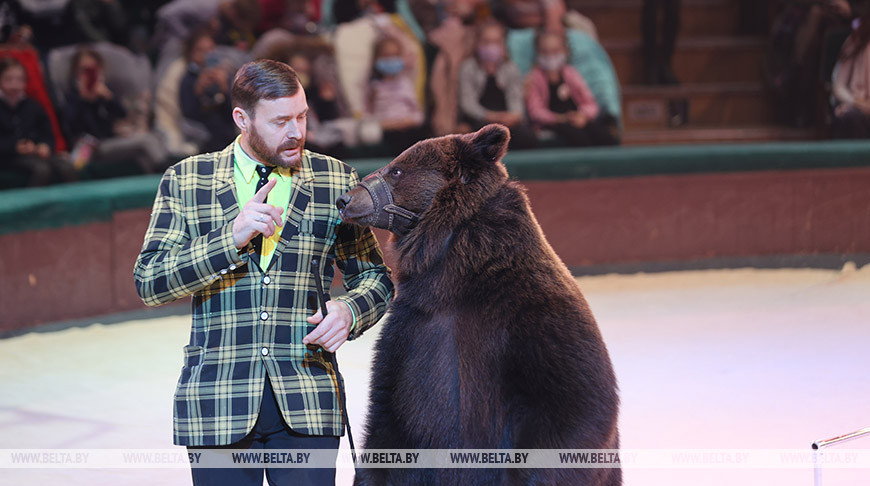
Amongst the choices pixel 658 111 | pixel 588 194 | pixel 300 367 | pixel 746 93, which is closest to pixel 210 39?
pixel 588 194

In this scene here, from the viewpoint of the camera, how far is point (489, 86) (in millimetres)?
7734

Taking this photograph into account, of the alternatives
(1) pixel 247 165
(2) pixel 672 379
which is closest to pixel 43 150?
(2) pixel 672 379

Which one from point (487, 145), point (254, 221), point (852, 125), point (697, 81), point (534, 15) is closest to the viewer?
point (254, 221)

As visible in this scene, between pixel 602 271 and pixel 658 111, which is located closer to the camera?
pixel 602 271

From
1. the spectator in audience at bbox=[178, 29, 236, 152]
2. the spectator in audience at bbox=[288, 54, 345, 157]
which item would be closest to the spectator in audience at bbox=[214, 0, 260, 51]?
the spectator in audience at bbox=[178, 29, 236, 152]

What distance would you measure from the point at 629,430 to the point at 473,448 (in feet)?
6.95

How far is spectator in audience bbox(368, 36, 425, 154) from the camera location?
25.0 ft

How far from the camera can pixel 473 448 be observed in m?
1.95

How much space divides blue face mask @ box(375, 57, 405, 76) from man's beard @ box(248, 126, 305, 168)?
221 inches

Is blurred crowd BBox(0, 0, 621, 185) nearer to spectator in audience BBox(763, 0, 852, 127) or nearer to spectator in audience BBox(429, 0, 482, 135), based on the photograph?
spectator in audience BBox(429, 0, 482, 135)

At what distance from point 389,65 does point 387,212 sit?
18.9 ft

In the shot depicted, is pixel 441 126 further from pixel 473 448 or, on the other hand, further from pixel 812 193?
pixel 473 448

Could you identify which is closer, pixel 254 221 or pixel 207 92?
pixel 254 221

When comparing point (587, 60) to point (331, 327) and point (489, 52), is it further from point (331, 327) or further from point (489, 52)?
point (331, 327)
